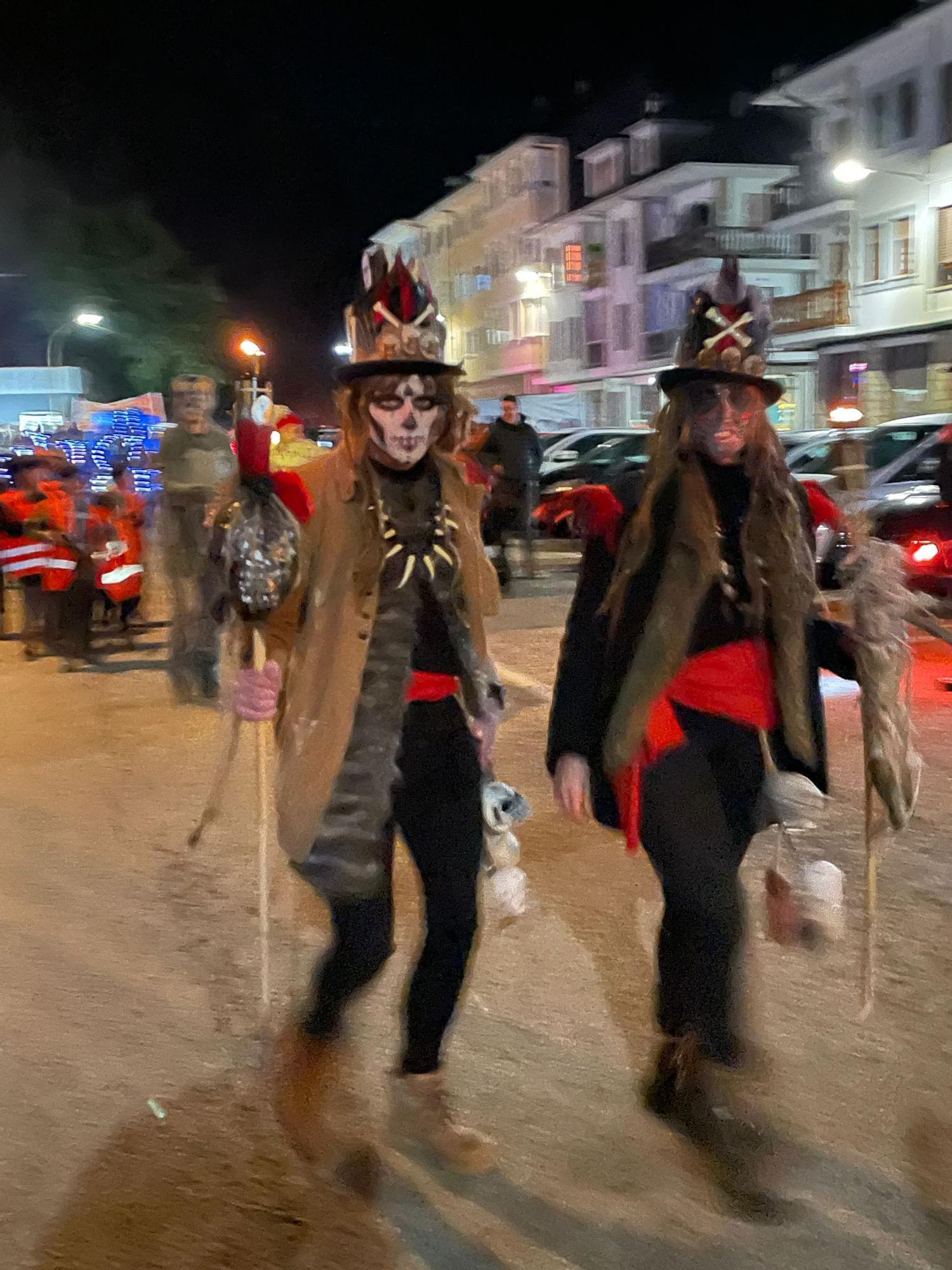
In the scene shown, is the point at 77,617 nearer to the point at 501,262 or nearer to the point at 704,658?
the point at 704,658

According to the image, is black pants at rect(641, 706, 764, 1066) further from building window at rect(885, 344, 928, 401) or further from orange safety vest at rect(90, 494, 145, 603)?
building window at rect(885, 344, 928, 401)

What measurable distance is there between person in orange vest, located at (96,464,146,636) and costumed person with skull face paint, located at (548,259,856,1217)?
326 inches

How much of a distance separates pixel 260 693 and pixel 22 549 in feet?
26.4

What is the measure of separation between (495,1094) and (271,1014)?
2.66 ft

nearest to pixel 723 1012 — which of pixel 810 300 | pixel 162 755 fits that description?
pixel 162 755

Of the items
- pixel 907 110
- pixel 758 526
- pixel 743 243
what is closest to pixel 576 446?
pixel 907 110

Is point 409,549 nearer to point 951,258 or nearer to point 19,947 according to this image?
point 19,947

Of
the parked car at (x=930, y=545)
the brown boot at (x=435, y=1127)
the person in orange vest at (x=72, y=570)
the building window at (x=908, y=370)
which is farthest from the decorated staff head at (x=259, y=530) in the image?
the building window at (x=908, y=370)

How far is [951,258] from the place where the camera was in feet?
90.1

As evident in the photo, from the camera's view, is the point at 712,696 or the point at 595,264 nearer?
the point at 712,696

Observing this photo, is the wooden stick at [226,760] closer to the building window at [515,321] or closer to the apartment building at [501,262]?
the apartment building at [501,262]

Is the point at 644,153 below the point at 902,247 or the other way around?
the other way around

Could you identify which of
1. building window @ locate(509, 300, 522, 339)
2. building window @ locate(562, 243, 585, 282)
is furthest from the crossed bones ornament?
building window @ locate(509, 300, 522, 339)

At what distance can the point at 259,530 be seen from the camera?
9.65 feet
